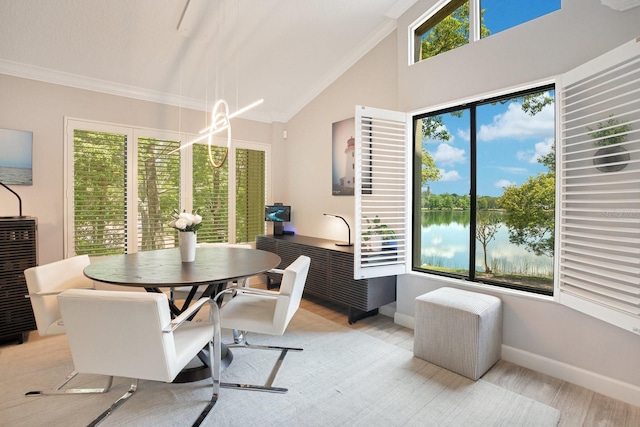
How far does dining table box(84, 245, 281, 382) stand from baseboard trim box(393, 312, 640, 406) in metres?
2.16

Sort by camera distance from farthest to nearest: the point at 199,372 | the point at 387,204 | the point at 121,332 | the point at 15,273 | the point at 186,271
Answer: the point at 387,204 → the point at 15,273 → the point at 199,372 → the point at 186,271 → the point at 121,332

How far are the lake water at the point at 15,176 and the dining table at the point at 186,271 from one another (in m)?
1.65

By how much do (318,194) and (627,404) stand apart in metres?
3.70

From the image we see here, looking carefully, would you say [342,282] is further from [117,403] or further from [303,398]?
[117,403]

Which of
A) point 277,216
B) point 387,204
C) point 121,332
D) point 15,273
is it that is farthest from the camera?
point 277,216

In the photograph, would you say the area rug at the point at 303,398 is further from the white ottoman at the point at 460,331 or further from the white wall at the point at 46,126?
the white wall at the point at 46,126

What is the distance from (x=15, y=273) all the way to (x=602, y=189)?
491 cm

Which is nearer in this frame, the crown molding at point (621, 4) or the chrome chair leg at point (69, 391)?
the crown molding at point (621, 4)

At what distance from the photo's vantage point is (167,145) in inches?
173

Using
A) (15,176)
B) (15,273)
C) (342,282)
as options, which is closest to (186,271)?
(342,282)

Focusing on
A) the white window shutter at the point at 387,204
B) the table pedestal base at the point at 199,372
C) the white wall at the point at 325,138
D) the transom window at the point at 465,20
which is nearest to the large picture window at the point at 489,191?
the white window shutter at the point at 387,204

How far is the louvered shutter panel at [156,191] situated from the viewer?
4195 millimetres

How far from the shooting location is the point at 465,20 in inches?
126

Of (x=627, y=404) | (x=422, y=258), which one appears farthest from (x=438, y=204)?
(x=627, y=404)
